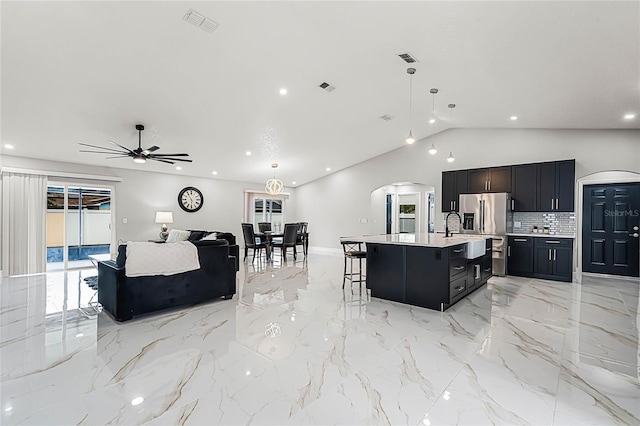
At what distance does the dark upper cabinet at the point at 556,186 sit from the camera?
5.62 m

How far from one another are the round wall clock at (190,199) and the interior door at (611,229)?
29.6ft

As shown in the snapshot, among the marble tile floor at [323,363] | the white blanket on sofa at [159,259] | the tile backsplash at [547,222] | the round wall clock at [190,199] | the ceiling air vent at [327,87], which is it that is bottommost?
the marble tile floor at [323,363]

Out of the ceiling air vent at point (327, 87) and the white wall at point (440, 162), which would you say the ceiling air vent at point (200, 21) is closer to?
the ceiling air vent at point (327, 87)

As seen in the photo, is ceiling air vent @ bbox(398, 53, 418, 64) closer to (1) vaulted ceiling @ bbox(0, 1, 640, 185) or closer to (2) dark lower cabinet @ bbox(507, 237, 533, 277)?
(1) vaulted ceiling @ bbox(0, 1, 640, 185)

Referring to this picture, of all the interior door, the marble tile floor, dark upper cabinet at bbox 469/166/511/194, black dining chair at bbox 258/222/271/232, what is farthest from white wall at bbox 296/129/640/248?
the marble tile floor

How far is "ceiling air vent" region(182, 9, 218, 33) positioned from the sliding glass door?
5462mm

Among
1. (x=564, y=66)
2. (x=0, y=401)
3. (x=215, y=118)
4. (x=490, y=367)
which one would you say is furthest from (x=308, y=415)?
(x=215, y=118)

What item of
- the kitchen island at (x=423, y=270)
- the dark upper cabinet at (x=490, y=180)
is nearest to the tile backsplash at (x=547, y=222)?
the dark upper cabinet at (x=490, y=180)

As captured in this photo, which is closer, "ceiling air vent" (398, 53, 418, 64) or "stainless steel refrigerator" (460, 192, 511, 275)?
"ceiling air vent" (398, 53, 418, 64)

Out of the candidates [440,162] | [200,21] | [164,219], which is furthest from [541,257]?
[164,219]

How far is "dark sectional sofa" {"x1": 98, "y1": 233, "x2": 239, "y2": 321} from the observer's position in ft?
11.0

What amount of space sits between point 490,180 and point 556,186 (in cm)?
112

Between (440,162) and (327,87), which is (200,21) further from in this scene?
(440,162)

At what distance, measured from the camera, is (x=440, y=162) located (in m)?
7.29
